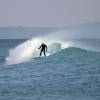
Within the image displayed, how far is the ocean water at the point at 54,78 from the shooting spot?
2792cm

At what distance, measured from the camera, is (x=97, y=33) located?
18825cm

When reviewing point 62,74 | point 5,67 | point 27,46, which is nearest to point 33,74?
point 62,74

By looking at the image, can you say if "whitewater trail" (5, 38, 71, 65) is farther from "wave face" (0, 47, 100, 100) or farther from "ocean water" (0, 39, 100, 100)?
"wave face" (0, 47, 100, 100)

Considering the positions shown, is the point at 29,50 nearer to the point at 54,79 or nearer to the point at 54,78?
the point at 54,78

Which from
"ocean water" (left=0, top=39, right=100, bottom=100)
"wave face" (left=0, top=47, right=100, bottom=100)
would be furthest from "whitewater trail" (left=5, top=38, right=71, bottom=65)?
"wave face" (left=0, top=47, right=100, bottom=100)

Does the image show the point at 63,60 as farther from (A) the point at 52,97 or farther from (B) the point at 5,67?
(A) the point at 52,97

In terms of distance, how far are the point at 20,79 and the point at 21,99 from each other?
6.52m

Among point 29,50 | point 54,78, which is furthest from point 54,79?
point 29,50

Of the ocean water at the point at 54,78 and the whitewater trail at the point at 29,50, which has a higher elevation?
the whitewater trail at the point at 29,50

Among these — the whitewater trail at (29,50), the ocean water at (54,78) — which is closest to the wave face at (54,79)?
the ocean water at (54,78)

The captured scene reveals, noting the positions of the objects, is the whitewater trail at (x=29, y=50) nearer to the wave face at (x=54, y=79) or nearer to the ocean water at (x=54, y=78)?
the ocean water at (x=54, y=78)

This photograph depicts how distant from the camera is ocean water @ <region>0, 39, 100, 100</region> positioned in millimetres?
27922

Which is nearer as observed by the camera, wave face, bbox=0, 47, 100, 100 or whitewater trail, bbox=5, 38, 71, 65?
wave face, bbox=0, 47, 100, 100

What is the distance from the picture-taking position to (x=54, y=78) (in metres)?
33.5
